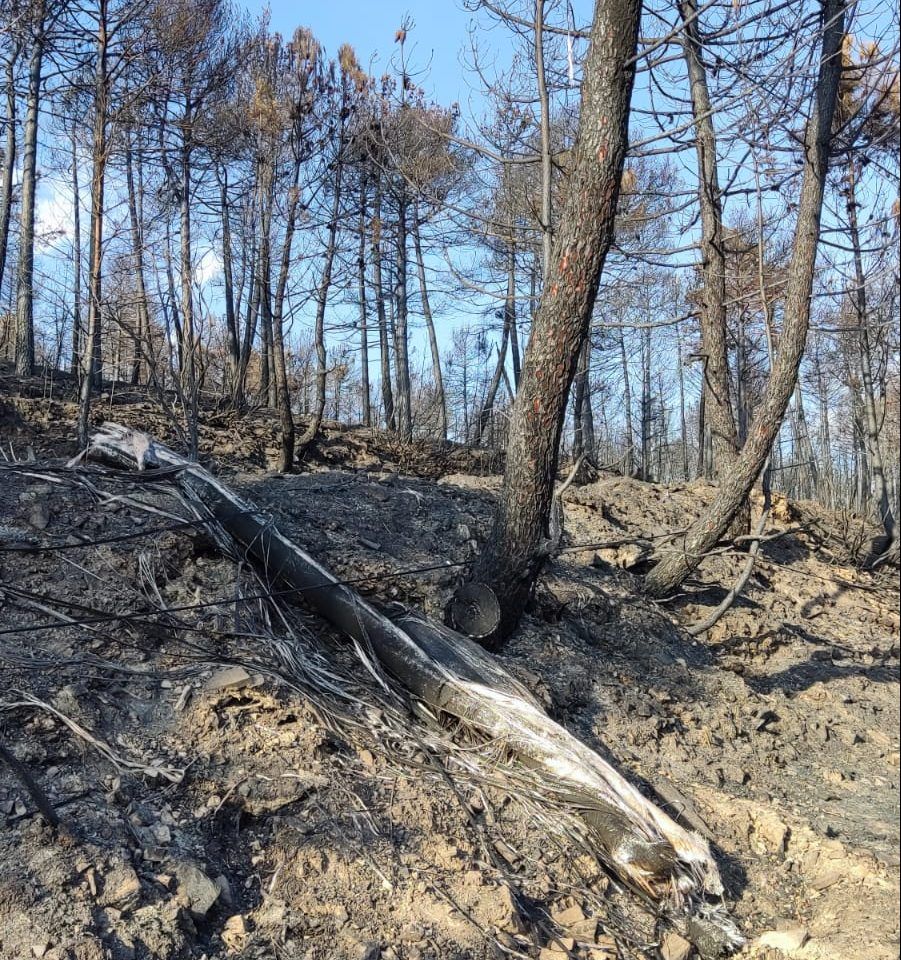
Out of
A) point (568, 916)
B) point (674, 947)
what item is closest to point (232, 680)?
point (568, 916)

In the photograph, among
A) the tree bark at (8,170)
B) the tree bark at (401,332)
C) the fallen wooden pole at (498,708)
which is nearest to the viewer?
the fallen wooden pole at (498,708)

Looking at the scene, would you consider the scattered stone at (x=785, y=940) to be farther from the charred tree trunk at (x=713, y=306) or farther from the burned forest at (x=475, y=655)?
the charred tree trunk at (x=713, y=306)

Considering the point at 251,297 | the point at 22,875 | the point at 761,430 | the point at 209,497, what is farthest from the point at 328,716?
the point at 251,297

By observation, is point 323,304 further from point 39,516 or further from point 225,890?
point 225,890

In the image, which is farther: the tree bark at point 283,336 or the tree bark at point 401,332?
the tree bark at point 401,332

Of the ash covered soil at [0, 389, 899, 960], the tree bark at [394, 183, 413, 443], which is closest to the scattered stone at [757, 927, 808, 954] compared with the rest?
the ash covered soil at [0, 389, 899, 960]

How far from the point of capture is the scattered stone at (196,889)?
2.42 m

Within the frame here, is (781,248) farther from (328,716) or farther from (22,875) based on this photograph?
(22,875)

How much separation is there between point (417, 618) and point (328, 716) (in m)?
0.91

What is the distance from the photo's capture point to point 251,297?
10492 millimetres

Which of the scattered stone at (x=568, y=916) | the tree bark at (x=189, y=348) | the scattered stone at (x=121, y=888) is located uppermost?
the tree bark at (x=189, y=348)

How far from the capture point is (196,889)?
248cm

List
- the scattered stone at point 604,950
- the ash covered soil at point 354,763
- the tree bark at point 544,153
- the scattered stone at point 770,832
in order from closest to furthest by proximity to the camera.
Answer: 1. the ash covered soil at point 354,763
2. the scattered stone at point 604,950
3. the scattered stone at point 770,832
4. the tree bark at point 544,153

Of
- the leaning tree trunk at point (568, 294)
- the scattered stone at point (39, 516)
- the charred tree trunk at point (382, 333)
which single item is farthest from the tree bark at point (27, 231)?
the leaning tree trunk at point (568, 294)
